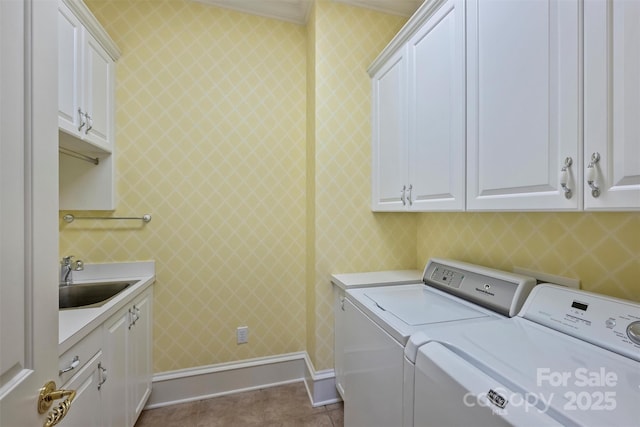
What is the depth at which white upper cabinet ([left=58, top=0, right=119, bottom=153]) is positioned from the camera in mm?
1338

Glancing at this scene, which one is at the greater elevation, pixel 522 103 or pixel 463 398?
pixel 522 103

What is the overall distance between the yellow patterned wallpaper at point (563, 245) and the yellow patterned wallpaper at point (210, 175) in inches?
47.7

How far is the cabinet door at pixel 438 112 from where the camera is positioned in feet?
4.02

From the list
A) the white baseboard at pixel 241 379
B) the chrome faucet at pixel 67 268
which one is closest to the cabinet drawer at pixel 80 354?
the chrome faucet at pixel 67 268

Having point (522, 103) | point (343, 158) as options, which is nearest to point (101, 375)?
point (343, 158)

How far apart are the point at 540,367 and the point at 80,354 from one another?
60.7 inches

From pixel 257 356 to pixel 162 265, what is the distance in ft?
3.18

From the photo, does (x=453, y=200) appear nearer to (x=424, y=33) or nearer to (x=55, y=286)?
(x=424, y=33)

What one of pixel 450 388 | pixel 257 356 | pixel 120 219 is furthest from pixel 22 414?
pixel 257 356

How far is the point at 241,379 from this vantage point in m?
2.06

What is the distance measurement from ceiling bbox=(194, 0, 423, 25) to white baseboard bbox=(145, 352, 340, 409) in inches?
103

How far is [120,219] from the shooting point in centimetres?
186

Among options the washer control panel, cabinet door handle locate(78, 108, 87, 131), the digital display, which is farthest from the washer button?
cabinet door handle locate(78, 108, 87, 131)

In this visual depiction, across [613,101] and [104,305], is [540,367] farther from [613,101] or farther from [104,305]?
[104,305]
